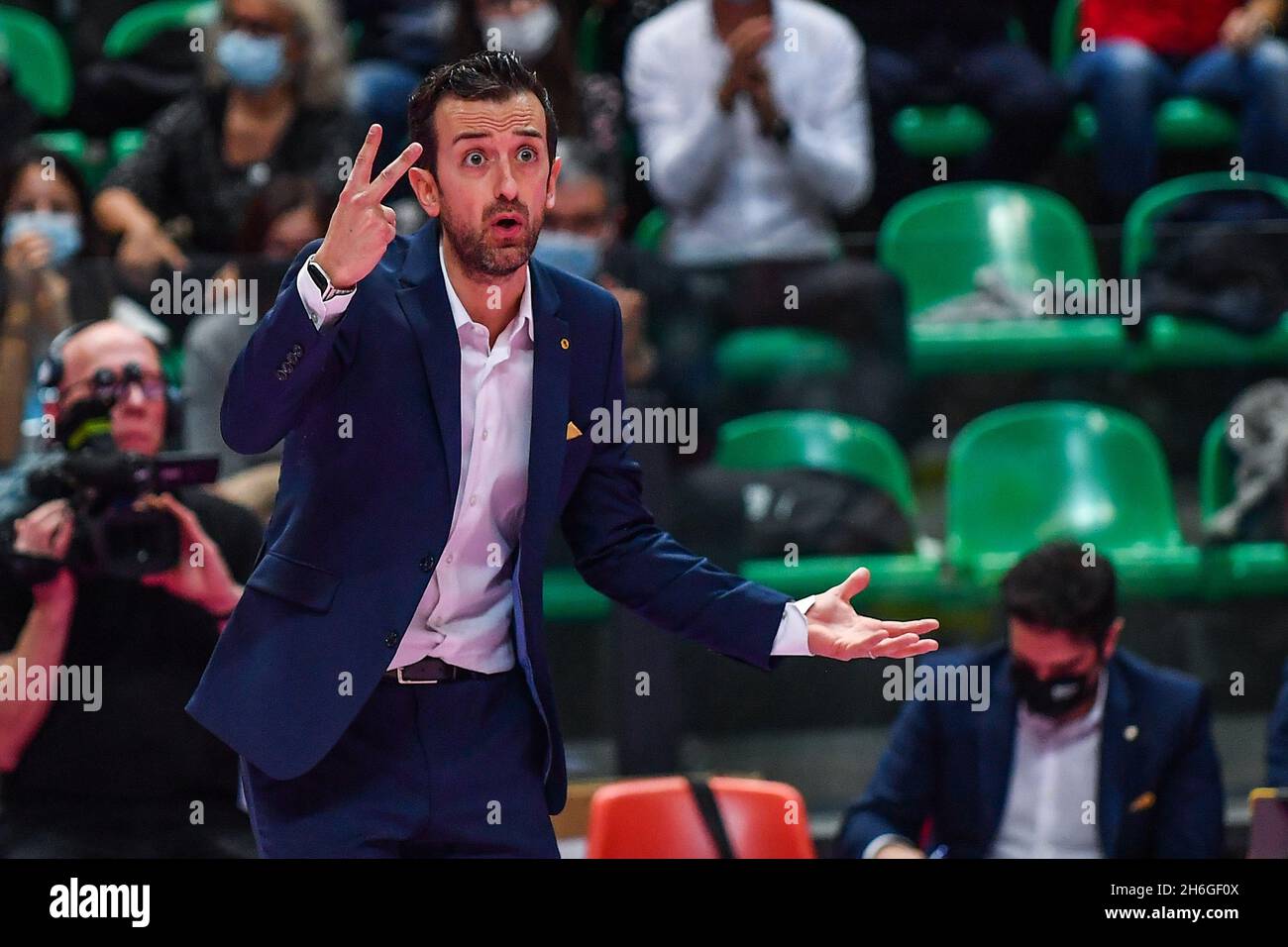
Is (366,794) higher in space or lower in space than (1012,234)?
lower

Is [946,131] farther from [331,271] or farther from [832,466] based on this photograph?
[331,271]

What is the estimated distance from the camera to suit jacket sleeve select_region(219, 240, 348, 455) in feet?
7.20

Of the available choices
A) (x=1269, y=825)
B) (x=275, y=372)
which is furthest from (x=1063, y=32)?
(x=275, y=372)

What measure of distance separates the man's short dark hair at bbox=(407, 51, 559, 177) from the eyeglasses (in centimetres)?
120

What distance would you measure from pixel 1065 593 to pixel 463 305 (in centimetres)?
153

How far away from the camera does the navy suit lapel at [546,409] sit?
2412 mm

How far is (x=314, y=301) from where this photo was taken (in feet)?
7.25

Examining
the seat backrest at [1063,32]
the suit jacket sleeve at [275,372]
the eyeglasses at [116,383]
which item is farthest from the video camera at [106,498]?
the seat backrest at [1063,32]
